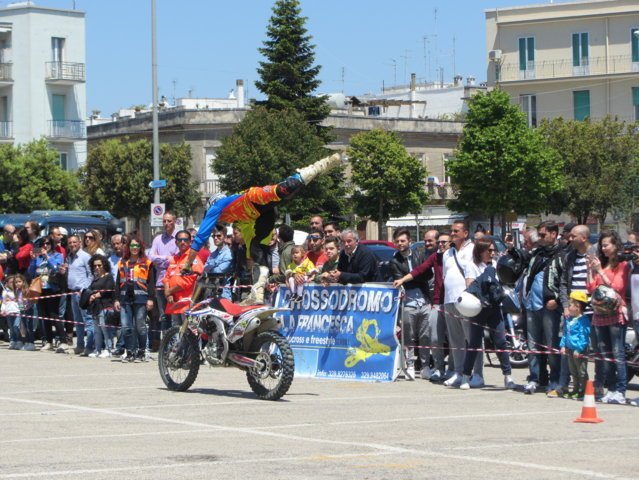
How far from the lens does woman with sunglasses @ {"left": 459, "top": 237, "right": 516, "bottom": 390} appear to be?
16312 mm

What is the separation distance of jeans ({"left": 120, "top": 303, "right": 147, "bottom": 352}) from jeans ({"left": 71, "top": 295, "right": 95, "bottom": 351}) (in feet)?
4.04

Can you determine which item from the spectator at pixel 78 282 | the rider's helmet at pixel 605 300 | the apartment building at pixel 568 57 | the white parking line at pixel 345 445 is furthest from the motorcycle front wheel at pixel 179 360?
the apartment building at pixel 568 57

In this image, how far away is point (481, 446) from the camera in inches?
434

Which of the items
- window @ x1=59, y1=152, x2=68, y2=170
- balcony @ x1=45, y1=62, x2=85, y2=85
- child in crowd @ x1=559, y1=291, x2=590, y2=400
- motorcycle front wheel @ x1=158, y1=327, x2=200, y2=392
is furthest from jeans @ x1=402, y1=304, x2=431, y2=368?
window @ x1=59, y1=152, x2=68, y2=170

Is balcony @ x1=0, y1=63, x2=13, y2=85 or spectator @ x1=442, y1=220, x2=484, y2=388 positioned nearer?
spectator @ x1=442, y1=220, x2=484, y2=388

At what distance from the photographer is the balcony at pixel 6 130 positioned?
237 ft

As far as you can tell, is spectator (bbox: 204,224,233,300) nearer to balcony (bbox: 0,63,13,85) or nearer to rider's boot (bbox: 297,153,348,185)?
rider's boot (bbox: 297,153,348,185)

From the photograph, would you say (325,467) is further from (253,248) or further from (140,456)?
(253,248)

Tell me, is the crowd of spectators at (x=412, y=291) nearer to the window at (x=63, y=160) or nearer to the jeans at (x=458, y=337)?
the jeans at (x=458, y=337)

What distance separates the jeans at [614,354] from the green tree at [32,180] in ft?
172

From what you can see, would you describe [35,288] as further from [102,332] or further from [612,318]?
[612,318]

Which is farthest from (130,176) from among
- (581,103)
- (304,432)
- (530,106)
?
(304,432)

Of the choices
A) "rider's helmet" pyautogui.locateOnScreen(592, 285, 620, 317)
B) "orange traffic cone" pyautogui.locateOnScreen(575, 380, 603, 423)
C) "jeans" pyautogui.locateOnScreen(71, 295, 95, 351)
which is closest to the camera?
"orange traffic cone" pyautogui.locateOnScreen(575, 380, 603, 423)

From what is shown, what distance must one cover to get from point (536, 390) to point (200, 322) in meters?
4.10
